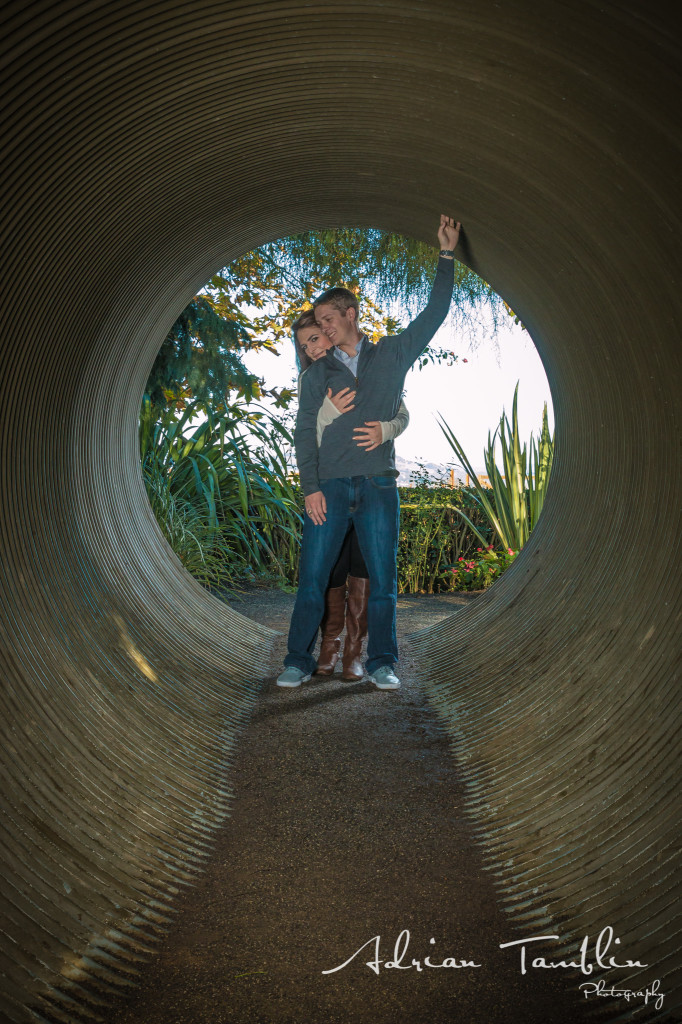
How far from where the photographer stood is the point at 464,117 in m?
3.19

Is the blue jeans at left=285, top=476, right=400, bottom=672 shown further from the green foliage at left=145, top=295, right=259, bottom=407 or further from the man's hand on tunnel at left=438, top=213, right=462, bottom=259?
the green foliage at left=145, top=295, right=259, bottom=407

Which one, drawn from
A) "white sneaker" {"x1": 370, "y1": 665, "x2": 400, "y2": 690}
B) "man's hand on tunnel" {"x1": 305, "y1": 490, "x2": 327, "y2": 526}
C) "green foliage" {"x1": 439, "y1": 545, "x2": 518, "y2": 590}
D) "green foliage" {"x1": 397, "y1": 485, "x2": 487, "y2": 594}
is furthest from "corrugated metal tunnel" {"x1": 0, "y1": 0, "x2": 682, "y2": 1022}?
"green foliage" {"x1": 397, "y1": 485, "x2": 487, "y2": 594}

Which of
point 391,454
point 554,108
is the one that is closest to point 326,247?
point 391,454

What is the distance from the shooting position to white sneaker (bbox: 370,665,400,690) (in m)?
4.65

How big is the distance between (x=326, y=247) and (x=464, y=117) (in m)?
6.27

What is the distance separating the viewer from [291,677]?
15.5 ft

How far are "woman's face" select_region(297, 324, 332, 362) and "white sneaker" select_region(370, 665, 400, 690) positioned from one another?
1.80 m

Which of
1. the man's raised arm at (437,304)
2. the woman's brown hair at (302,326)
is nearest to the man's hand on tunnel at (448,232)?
the man's raised arm at (437,304)

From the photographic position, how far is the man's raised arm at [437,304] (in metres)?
4.38

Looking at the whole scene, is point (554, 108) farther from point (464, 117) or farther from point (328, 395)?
point (328, 395)

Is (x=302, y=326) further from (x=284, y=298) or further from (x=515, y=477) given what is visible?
(x=284, y=298)

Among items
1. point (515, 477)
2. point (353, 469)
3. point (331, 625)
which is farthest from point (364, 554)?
point (515, 477)

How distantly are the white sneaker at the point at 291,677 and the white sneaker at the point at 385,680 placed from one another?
1.38 ft

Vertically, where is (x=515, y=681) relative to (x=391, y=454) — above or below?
below
